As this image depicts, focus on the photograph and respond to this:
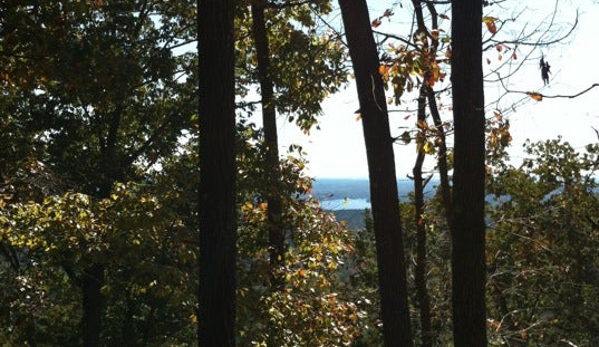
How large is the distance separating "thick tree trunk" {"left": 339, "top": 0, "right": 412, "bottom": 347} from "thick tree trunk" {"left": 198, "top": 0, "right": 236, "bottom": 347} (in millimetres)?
1440

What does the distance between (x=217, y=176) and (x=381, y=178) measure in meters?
1.68

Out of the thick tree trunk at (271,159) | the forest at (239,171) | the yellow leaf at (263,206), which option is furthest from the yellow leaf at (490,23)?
the yellow leaf at (263,206)

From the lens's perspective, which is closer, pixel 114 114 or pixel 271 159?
pixel 271 159

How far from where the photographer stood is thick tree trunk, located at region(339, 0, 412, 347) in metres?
5.47

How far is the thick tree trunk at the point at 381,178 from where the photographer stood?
215 inches

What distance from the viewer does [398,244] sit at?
18.1ft

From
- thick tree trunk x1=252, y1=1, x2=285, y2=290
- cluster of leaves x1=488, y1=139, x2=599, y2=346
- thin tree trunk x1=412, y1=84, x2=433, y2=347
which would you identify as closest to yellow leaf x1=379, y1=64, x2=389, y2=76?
thick tree trunk x1=252, y1=1, x2=285, y2=290

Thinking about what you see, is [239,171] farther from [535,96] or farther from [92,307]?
[92,307]

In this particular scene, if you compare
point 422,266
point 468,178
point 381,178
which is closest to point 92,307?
point 422,266

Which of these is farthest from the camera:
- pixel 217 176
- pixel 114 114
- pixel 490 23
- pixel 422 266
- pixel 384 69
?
pixel 114 114

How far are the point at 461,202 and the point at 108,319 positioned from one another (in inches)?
919

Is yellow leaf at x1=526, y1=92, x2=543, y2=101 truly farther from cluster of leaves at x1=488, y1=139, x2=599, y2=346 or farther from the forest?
cluster of leaves at x1=488, y1=139, x2=599, y2=346

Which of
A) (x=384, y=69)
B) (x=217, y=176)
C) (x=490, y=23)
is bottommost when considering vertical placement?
(x=217, y=176)

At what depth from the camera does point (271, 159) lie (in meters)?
9.47
